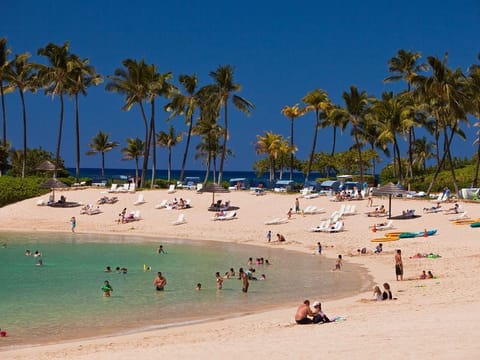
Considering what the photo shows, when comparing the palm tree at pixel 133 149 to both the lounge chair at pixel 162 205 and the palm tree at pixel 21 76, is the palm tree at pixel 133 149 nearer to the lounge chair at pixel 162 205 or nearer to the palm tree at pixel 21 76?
the palm tree at pixel 21 76

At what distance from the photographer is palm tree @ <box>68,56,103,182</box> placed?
190 ft

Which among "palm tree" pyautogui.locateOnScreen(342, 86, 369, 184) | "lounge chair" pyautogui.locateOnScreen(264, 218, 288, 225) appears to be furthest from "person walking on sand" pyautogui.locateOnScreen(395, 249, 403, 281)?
"palm tree" pyautogui.locateOnScreen(342, 86, 369, 184)

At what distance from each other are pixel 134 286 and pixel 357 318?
33.6 feet

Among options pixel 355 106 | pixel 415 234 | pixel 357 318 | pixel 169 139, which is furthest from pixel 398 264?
pixel 169 139

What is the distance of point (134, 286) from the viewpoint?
23.2m

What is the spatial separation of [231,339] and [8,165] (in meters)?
51.6

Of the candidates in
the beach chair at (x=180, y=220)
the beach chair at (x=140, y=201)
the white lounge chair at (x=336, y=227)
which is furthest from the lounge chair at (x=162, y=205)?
the white lounge chair at (x=336, y=227)

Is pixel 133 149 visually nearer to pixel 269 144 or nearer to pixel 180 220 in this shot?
pixel 269 144

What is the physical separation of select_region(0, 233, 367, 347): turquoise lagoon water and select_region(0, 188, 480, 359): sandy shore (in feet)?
4.49

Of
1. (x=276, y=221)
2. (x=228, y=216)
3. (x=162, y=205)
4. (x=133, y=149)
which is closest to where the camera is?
(x=276, y=221)

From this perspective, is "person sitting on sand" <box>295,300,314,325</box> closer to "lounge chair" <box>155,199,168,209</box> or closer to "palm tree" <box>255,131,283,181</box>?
"lounge chair" <box>155,199,168,209</box>

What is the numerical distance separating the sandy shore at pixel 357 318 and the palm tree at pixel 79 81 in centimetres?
2155

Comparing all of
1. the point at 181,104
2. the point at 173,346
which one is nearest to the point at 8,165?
the point at 181,104

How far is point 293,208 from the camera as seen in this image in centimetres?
4253
